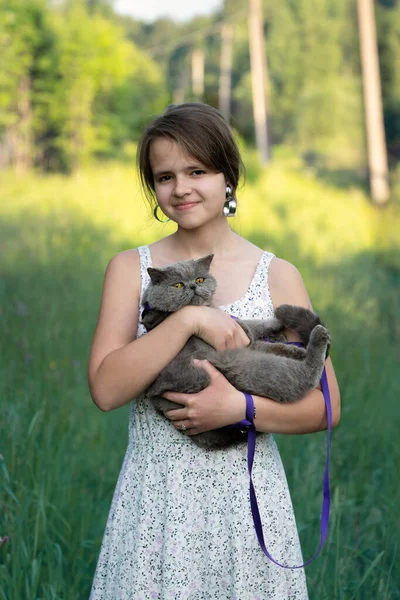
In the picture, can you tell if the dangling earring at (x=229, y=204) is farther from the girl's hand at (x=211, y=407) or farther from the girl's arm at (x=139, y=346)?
the girl's hand at (x=211, y=407)

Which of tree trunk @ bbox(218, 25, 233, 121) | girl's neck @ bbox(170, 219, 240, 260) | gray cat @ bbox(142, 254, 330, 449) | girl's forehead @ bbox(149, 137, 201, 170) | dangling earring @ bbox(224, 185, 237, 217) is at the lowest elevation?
gray cat @ bbox(142, 254, 330, 449)

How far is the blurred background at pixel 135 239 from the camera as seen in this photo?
2.54 metres

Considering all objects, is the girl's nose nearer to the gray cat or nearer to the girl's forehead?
the girl's forehead

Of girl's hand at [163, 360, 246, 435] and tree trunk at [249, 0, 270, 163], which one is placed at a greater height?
tree trunk at [249, 0, 270, 163]

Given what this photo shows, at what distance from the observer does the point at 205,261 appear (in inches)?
70.9

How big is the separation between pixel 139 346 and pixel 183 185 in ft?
1.60

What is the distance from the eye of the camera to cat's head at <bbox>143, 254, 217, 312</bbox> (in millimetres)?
1743

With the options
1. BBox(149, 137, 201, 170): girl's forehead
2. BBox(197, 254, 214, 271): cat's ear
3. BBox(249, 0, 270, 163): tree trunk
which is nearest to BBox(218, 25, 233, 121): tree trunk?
BBox(249, 0, 270, 163): tree trunk

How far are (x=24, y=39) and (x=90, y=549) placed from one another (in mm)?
15952

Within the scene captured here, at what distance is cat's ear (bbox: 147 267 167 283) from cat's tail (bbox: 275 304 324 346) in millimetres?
343

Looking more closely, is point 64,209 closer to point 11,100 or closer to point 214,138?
point 214,138

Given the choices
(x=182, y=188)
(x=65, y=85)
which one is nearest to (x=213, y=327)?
(x=182, y=188)

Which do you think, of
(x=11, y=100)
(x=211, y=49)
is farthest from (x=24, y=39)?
(x=211, y=49)

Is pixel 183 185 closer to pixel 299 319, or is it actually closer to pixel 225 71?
pixel 299 319
